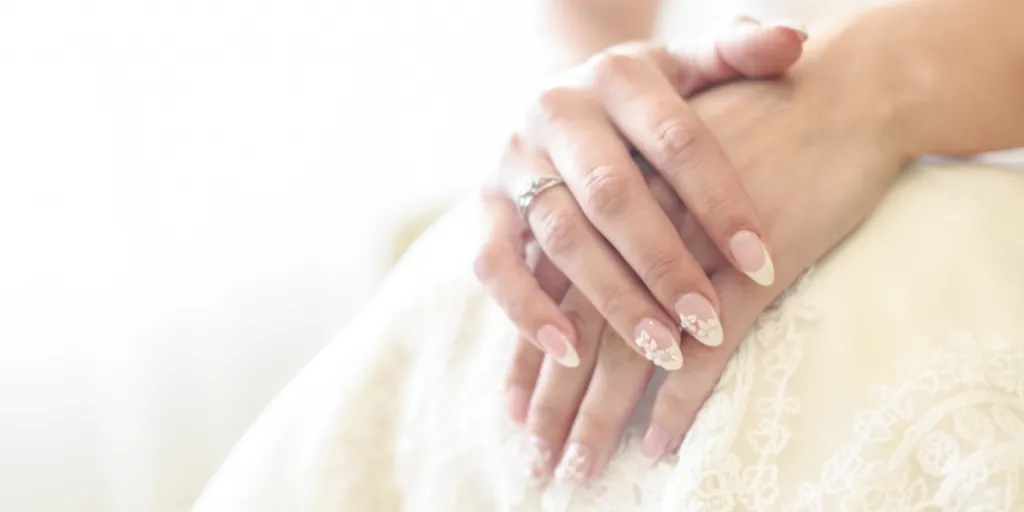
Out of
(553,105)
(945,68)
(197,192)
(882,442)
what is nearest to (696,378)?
(882,442)

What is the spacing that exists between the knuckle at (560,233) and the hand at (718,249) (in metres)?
0.05

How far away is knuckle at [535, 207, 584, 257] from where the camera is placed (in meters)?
0.60

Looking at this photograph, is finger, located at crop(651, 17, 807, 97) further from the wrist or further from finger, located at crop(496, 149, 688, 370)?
finger, located at crop(496, 149, 688, 370)

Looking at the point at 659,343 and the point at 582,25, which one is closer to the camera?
the point at 659,343

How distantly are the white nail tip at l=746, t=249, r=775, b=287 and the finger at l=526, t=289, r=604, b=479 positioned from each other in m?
0.12

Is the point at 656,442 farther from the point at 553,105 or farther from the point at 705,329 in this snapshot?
the point at 553,105

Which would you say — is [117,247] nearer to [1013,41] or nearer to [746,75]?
[746,75]

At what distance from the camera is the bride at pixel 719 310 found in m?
0.50

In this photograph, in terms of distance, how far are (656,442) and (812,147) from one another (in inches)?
9.8

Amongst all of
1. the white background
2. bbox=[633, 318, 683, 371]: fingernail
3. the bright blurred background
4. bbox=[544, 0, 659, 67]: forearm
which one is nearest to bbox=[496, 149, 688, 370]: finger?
bbox=[633, 318, 683, 371]: fingernail

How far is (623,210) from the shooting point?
0.57m

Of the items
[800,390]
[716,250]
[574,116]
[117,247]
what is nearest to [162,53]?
[117,247]

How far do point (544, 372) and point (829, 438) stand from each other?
8.4 inches

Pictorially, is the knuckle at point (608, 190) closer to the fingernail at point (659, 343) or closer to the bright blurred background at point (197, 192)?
the fingernail at point (659, 343)
